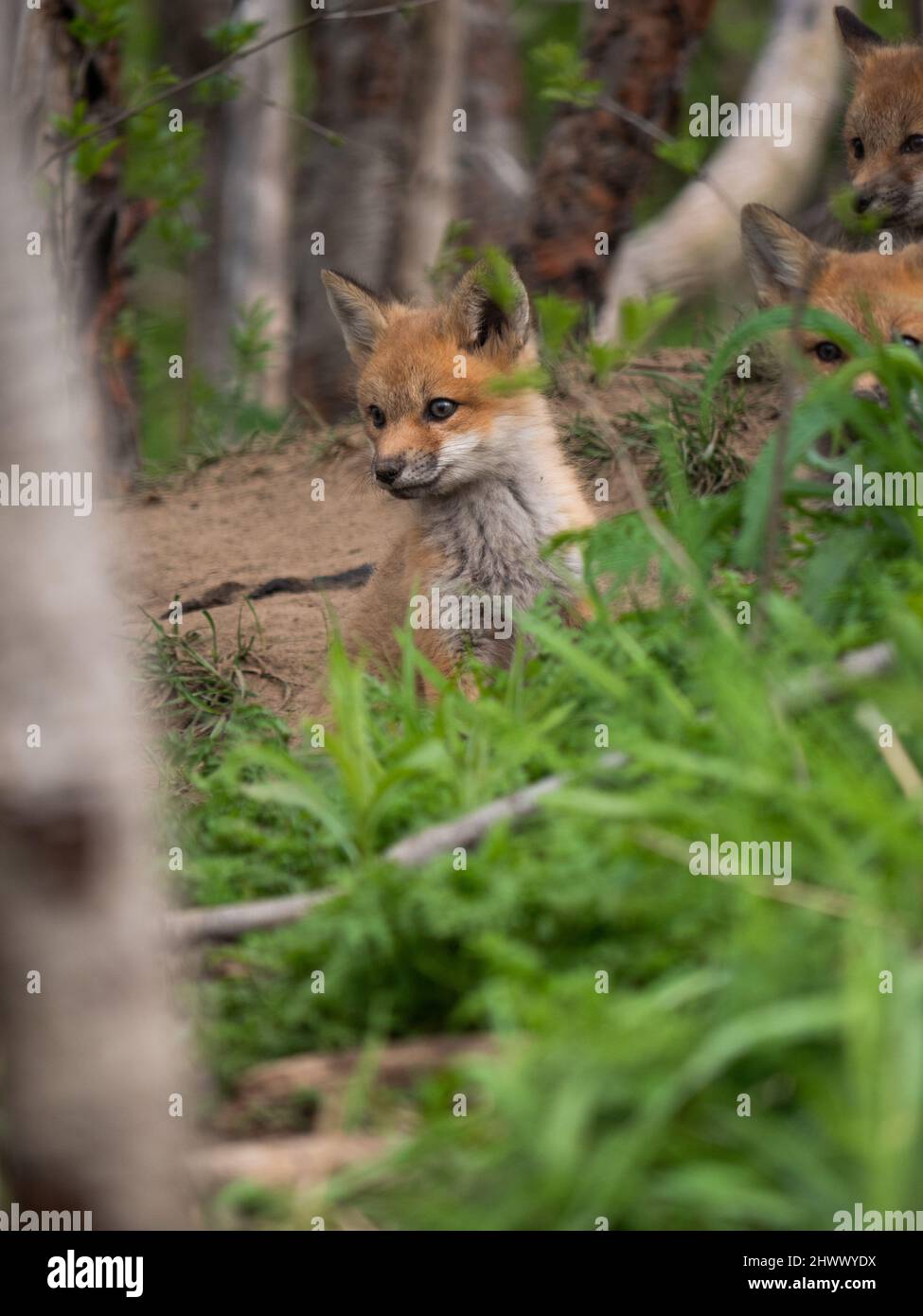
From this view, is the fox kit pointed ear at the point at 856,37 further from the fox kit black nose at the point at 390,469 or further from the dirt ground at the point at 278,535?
the fox kit black nose at the point at 390,469

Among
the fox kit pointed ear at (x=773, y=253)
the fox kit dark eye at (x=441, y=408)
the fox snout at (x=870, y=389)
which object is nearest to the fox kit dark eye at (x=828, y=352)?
the fox snout at (x=870, y=389)

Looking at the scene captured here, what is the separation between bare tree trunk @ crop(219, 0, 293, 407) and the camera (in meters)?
14.6

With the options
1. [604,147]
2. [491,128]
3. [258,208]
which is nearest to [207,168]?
[258,208]

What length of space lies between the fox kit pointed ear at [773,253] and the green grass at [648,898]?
5.57ft

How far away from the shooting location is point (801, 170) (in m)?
12.6

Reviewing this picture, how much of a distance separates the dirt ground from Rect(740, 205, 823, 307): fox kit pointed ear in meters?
1.09

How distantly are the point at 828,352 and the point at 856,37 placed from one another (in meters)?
3.21

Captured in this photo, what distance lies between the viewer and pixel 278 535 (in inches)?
300

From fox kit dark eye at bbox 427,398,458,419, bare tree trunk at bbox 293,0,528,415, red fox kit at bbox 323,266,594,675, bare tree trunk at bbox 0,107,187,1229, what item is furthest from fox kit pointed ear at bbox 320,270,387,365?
bare tree trunk at bbox 293,0,528,415

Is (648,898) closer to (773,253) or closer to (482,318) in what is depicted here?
(482,318)

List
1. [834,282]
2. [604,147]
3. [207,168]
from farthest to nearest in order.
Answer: [207,168], [604,147], [834,282]

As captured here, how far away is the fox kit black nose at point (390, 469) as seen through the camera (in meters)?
5.68
